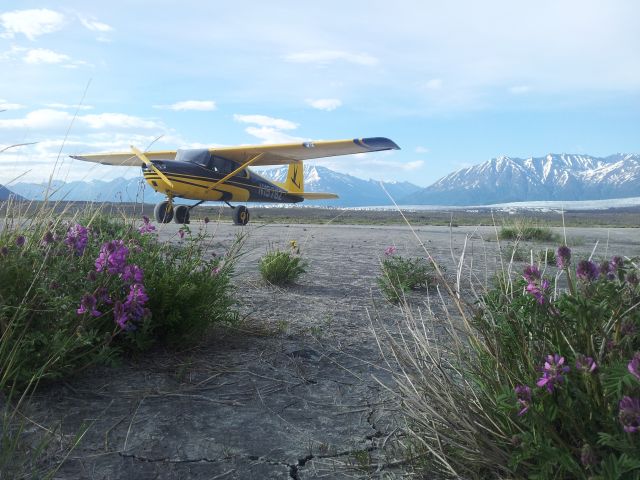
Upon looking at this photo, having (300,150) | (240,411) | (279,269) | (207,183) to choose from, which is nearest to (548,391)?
Answer: (240,411)

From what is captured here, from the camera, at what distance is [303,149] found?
60.8ft

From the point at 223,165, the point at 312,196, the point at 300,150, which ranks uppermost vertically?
the point at 300,150

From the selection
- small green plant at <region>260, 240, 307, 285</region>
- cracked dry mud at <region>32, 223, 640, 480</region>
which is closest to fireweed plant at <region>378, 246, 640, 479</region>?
cracked dry mud at <region>32, 223, 640, 480</region>

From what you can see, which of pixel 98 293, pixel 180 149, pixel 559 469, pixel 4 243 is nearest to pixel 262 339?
pixel 98 293

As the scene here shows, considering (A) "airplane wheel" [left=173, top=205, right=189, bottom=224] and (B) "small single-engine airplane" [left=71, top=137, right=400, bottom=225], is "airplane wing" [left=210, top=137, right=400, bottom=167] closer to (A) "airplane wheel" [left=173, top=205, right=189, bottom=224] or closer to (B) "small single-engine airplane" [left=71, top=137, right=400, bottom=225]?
(B) "small single-engine airplane" [left=71, top=137, right=400, bottom=225]

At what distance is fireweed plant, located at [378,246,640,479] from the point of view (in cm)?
111

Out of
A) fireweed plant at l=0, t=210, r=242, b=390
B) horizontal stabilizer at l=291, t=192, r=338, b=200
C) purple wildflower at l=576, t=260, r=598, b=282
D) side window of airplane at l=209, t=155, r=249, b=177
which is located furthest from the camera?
horizontal stabilizer at l=291, t=192, r=338, b=200

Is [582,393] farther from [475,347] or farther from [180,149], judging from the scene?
[180,149]

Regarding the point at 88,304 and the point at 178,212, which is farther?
the point at 178,212

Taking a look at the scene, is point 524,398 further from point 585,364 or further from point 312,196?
point 312,196

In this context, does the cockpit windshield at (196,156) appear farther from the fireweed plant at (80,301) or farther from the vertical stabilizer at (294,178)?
the fireweed plant at (80,301)

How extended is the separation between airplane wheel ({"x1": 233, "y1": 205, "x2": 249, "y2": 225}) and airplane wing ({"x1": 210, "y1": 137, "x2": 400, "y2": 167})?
2.25m

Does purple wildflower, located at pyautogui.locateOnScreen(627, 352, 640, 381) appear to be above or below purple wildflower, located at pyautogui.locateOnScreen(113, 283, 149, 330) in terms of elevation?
above

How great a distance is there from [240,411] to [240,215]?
1510cm
